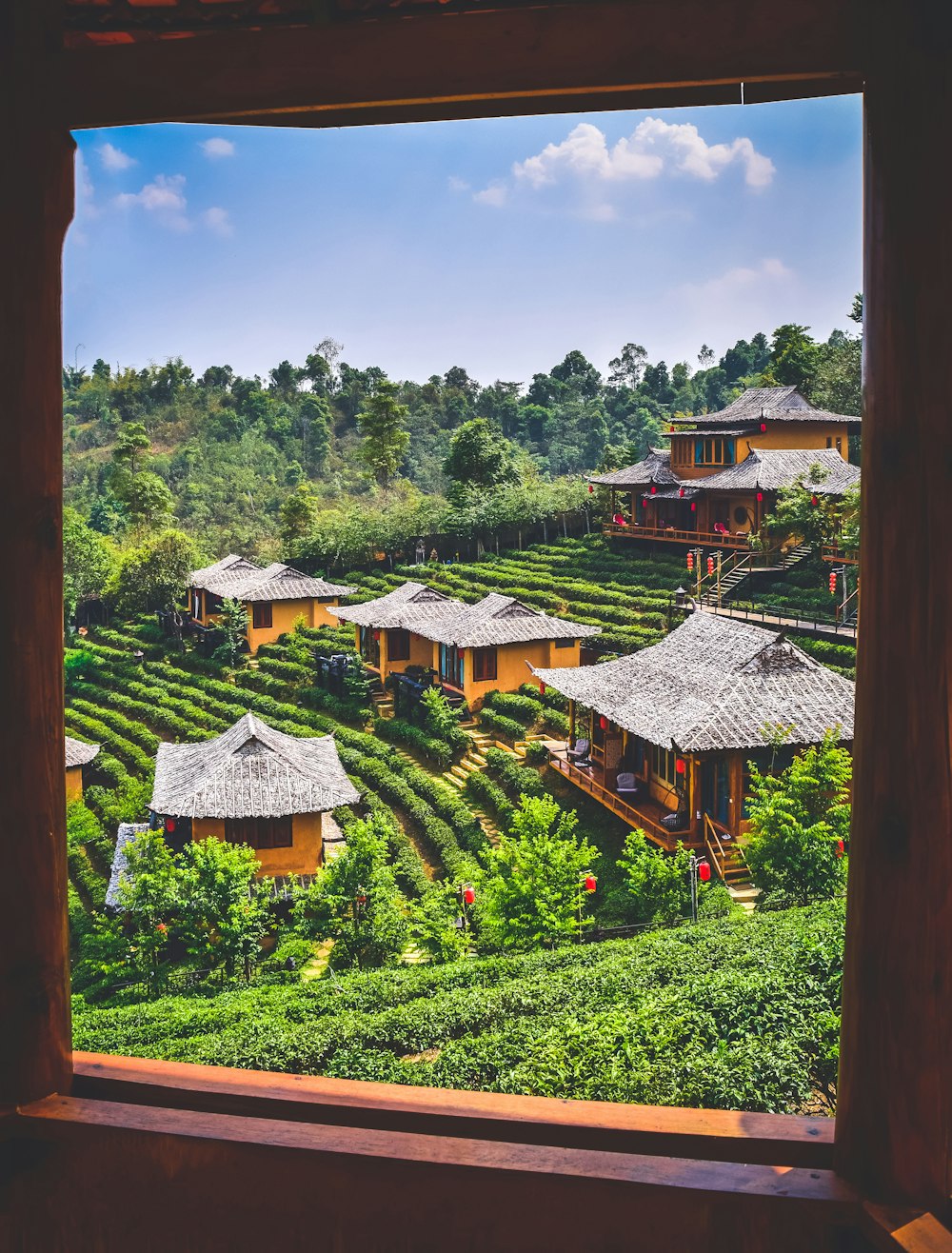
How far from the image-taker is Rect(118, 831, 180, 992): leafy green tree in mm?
12156

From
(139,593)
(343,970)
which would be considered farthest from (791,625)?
(139,593)

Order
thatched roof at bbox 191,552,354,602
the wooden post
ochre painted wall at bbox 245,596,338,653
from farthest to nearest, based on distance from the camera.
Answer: ochre painted wall at bbox 245,596,338,653 → thatched roof at bbox 191,552,354,602 → the wooden post

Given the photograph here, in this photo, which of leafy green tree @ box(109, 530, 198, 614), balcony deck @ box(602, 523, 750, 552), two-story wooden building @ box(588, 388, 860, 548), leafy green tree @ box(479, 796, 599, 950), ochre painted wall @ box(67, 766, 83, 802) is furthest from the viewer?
leafy green tree @ box(109, 530, 198, 614)

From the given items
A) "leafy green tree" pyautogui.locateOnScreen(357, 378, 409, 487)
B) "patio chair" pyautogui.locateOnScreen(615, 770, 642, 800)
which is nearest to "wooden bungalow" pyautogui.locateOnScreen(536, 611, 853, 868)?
"patio chair" pyautogui.locateOnScreen(615, 770, 642, 800)

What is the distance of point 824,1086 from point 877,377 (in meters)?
4.42

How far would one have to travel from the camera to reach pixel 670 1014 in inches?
226

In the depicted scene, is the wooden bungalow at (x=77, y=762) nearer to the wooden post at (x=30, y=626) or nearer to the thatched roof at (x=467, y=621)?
the thatched roof at (x=467, y=621)

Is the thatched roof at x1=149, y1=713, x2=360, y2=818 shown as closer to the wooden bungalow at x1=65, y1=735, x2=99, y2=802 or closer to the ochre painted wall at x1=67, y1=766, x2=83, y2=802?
the wooden bungalow at x1=65, y1=735, x2=99, y2=802

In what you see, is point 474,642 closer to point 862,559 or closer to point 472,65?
point 472,65

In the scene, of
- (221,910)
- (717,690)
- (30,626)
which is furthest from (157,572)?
(30,626)

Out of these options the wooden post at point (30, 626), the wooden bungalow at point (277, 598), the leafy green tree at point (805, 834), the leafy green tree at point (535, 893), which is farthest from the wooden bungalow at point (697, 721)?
the wooden bungalow at point (277, 598)

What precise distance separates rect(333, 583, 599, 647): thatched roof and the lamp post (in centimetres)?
901

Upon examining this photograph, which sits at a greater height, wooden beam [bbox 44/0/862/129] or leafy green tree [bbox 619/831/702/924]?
wooden beam [bbox 44/0/862/129]

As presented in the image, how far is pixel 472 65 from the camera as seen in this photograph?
5.40 ft
